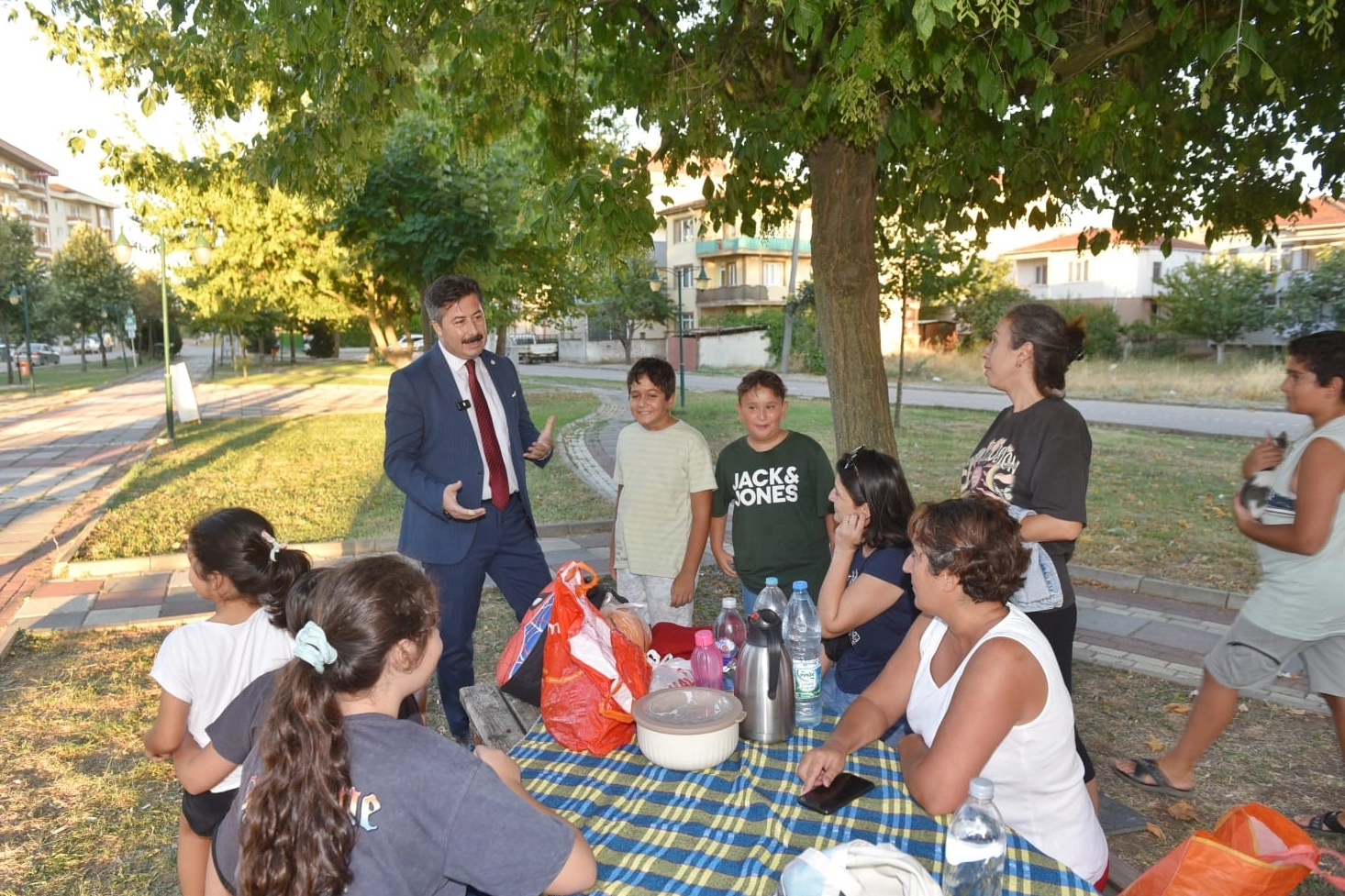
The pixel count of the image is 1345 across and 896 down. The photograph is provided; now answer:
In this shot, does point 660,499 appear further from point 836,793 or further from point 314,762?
point 314,762

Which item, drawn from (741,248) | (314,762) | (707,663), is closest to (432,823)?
(314,762)

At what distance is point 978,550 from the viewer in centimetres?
206

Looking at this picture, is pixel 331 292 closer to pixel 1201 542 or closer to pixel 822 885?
pixel 1201 542

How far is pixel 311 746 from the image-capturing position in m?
1.50

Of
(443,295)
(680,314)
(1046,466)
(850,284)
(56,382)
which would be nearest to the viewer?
(1046,466)

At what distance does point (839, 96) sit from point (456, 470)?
243cm

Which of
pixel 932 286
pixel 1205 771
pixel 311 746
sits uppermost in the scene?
pixel 932 286

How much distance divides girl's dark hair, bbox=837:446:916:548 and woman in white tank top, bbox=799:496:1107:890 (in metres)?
0.62

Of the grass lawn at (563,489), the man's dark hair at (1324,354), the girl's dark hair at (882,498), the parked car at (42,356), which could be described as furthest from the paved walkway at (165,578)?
the parked car at (42,356)

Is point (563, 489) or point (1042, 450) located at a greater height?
point (1042, 450)

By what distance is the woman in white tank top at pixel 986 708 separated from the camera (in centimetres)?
190

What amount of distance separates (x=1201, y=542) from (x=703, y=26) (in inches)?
240

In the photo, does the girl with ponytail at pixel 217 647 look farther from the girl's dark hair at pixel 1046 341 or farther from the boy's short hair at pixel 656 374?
the girl's dark hair at pixel 1046 341

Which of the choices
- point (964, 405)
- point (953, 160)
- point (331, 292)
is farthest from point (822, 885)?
point (331, 292)
